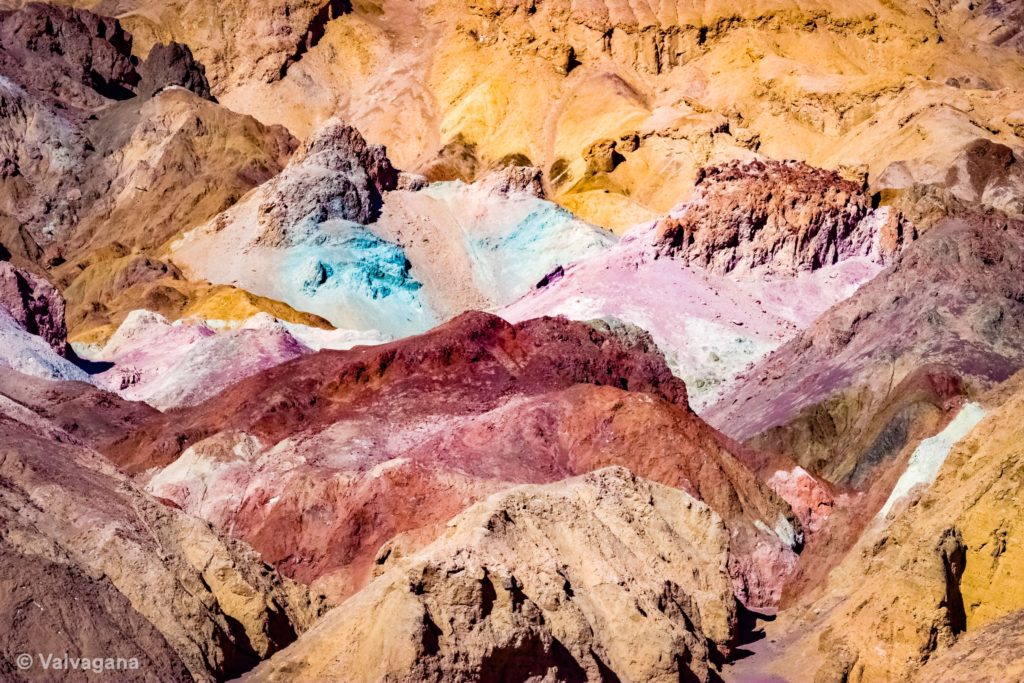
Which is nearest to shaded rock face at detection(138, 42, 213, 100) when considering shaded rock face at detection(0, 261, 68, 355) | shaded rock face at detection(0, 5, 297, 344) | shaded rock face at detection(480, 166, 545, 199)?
shaded rock face at detection(0, 5, 297, 344)

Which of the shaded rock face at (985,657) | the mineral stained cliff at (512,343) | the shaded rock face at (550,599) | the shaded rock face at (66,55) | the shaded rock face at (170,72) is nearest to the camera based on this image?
the shaded rock face at (985,657)

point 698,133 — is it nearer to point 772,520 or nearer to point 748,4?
point 748,4

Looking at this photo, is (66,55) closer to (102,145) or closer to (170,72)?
(170,72)

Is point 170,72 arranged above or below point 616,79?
above

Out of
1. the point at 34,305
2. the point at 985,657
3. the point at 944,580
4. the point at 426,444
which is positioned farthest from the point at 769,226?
the point at 985,657

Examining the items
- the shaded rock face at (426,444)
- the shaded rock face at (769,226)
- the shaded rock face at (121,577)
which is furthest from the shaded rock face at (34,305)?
the shaded rock face at (121,577)

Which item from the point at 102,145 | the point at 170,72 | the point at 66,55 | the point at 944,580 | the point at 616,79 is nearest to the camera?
the point at 944,580

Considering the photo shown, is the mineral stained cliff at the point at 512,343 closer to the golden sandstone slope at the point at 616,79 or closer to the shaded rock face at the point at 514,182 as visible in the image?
the shaded rock face at the point at 514,182
